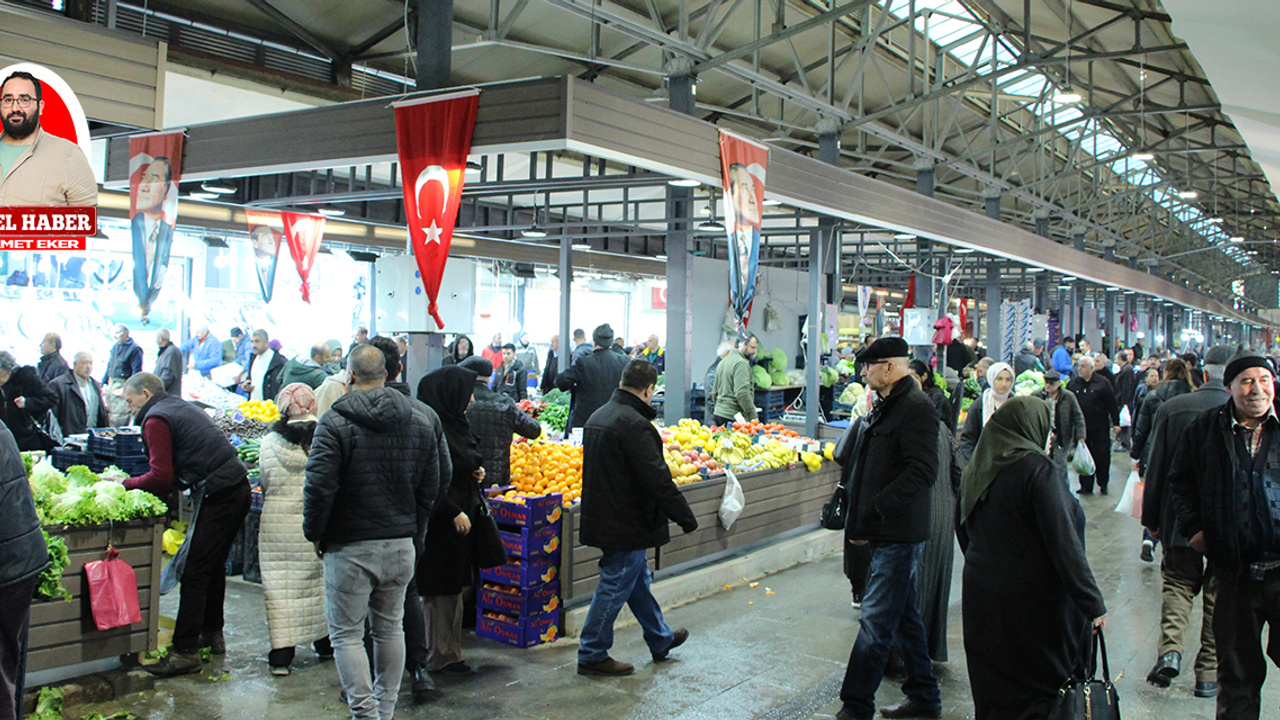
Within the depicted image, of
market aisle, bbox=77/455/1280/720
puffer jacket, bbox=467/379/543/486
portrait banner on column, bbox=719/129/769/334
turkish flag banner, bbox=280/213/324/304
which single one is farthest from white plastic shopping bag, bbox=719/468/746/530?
turkish flag banner, bbox=280/213/324/304

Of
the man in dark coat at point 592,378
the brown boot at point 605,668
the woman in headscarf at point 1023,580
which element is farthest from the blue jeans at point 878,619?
the man in dark coat at point 592,378

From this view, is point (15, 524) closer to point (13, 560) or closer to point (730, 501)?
point (13, 560)

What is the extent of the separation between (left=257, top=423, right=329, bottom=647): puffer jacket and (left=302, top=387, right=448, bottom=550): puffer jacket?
3.37 ft

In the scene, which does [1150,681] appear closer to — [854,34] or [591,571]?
[591,571]

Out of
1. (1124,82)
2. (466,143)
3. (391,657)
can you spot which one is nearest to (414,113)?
(466,143)

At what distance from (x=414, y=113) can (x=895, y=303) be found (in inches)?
1073

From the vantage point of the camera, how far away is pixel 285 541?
4781mm

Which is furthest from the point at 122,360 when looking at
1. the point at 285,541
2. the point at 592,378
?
the point at 285,541

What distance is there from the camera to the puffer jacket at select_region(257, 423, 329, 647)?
15.6 ft

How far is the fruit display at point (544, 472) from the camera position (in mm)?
5832

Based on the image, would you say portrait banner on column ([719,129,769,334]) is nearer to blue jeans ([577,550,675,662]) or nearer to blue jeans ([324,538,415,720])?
blue jeans ([577,550,675,662])

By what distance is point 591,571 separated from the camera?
5797 mm

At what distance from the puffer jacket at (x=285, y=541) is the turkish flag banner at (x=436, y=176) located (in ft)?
6.70

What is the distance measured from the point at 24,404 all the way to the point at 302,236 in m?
3.69
